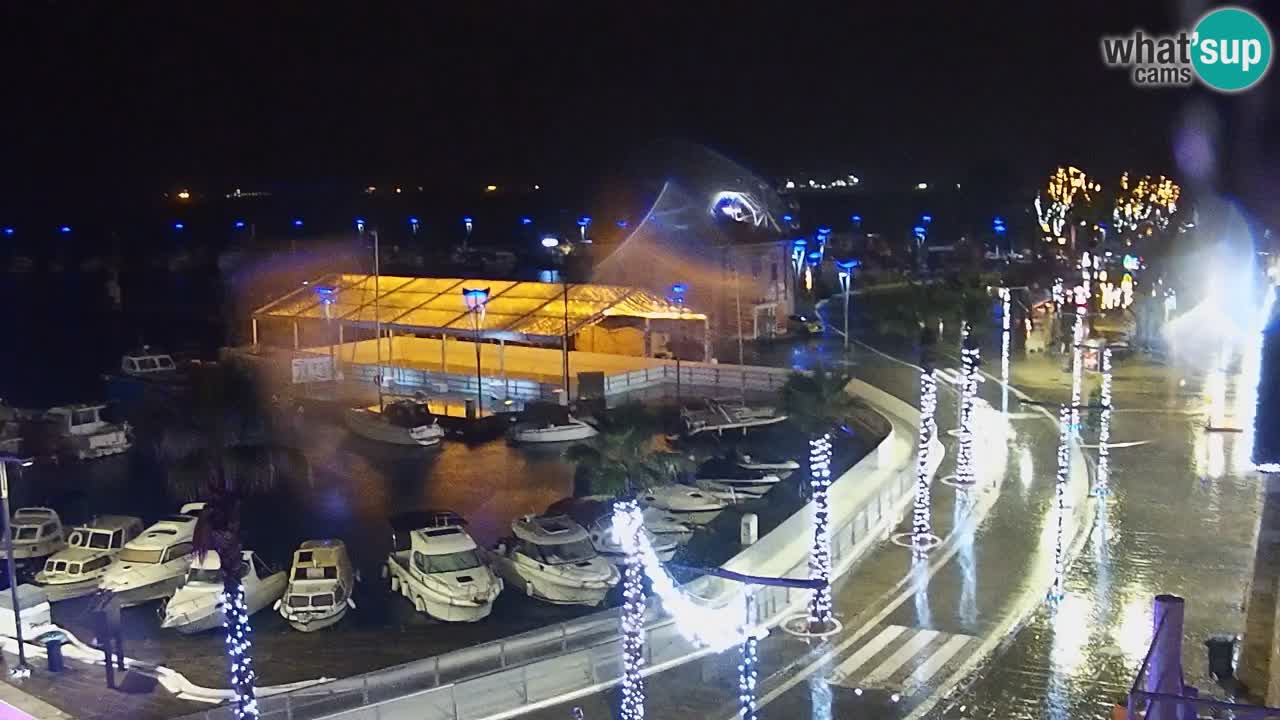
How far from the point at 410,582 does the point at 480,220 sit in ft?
273

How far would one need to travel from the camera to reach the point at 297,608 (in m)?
13.9

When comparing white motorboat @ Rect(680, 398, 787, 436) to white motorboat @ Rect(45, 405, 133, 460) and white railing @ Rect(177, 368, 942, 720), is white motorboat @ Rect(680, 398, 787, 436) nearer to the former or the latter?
white railing @ Rect(177, 368, 942, 720)

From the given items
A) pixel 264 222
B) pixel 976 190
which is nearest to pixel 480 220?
pixel 264 222

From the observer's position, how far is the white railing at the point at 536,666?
31.0 feet

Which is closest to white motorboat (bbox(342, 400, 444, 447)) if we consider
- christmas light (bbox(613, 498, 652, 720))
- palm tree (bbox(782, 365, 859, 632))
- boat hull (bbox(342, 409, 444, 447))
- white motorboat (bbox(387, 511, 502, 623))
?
boat hull (bbox(342, 409, 444, 447))

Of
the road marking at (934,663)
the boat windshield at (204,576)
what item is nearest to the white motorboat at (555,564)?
the boat windshield at (204,576)

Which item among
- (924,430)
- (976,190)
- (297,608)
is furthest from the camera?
(976,190)

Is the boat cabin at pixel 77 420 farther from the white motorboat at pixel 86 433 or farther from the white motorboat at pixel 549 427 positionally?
the white motorboat at pixel 549 427

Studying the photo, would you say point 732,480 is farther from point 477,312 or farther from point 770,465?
point 477,312

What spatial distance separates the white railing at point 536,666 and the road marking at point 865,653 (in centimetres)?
112

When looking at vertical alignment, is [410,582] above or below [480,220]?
below

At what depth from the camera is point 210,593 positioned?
45.8ft

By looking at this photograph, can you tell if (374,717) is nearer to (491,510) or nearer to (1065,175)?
(491,510)

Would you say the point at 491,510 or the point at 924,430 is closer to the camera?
the point at 924,430
